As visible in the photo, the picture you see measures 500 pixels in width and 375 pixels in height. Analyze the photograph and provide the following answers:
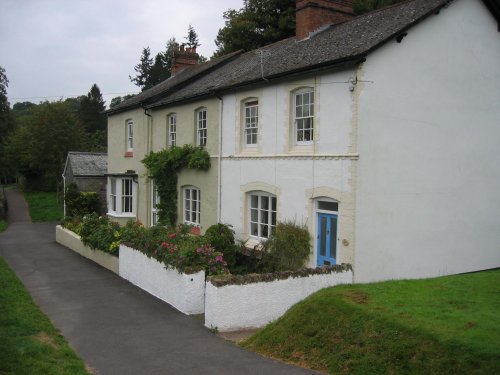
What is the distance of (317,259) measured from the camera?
1420 cm

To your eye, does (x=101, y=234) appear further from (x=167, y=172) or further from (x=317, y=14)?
(x=317, y=14)

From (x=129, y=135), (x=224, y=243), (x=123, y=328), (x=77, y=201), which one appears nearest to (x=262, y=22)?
(x=129, y=135)

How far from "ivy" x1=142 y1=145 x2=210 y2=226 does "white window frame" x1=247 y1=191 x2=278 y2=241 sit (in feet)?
13.9

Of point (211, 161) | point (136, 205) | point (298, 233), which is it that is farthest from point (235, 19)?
point (298, 233)

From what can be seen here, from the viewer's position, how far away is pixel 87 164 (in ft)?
120

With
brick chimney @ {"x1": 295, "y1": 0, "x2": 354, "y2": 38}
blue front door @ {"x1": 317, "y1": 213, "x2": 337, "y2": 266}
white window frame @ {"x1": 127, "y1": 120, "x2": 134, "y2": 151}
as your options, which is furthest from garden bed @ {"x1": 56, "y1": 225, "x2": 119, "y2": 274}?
brick chimney @ {"x1": 295, "y1": 0, "x2": 354, "y2": 38}

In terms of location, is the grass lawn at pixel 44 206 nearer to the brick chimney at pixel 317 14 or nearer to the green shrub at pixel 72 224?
the green shrub at pixel 72 224

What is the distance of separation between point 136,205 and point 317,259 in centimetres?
1404

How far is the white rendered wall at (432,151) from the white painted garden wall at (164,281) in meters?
4.16

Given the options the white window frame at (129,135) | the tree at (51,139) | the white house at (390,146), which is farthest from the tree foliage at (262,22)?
the tree at (51,139)

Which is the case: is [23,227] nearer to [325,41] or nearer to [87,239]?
[87,239]

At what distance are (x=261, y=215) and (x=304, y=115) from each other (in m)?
3.83

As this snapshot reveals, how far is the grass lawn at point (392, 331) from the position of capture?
686 cm

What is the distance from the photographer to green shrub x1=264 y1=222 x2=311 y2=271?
14.0 metres
